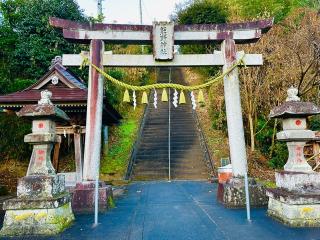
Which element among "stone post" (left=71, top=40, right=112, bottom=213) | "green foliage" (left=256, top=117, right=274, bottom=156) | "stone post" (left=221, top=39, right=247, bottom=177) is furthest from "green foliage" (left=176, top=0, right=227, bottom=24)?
"stone post" (left=71, top=40, right=112, bottom=213)

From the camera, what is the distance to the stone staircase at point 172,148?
15594mm

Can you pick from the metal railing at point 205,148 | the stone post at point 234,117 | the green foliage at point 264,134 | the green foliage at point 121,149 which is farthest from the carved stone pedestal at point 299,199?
the green foliage at point 264,134

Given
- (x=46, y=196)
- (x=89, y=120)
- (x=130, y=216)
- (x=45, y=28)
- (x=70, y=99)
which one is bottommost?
(x=130, y=216)

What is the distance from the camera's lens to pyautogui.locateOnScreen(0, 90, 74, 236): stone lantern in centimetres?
581

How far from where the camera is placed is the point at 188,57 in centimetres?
870

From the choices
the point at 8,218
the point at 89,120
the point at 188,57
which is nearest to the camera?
the point at 8,218

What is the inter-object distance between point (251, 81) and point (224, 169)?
6635 millimetres

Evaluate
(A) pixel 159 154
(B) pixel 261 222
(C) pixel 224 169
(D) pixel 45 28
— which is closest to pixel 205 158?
(A) pixel 159 154

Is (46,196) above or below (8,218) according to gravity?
above

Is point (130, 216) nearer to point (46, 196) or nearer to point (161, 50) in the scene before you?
point (46, 196)

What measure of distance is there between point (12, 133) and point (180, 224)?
13.0 metres

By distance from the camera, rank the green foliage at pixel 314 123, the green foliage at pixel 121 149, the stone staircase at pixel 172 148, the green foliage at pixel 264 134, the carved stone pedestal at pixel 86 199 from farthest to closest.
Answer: the green foliage at pixel 264 134
the green foliage at pixel 121 149
the green foliage at pixel 314 123
the stone staircase at pixel 172 148
the carved stone pedestal at pixel 86 199

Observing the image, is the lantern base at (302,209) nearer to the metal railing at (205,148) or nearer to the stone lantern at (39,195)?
the stone lantern at (39,195)

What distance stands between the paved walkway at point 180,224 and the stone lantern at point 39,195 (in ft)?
1.47
